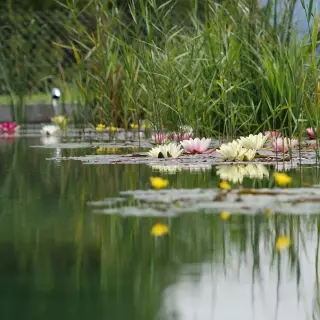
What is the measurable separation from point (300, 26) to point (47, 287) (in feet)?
15.6

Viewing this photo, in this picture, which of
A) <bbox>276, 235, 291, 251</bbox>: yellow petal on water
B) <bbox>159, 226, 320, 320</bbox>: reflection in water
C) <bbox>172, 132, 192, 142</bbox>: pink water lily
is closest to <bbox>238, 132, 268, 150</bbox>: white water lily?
<bbox>172, 132, 192, 142</bbox>: pink water lily

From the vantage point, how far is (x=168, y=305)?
6.11 ft

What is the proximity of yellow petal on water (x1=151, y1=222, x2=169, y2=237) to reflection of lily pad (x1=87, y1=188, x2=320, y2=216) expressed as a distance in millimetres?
185

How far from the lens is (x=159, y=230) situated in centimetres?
274

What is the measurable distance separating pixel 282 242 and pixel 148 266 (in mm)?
452

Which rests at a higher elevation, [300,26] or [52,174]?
[300,26]

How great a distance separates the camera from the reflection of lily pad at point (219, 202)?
10.1ft

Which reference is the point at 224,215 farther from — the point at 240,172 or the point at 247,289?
the point at 240,172

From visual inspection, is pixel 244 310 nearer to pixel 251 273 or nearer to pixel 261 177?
pixel 251 273

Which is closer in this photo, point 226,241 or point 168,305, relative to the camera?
point 168,305

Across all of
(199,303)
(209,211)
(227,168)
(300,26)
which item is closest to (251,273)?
(199,303)

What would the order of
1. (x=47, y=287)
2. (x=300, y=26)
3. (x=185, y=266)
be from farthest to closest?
(x=300, y=26) < (x=185, y=266) < (x=47, y=287)

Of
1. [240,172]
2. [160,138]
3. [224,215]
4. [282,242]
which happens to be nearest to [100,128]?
[160,138]

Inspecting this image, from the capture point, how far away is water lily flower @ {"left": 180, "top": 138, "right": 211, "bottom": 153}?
520 cm
